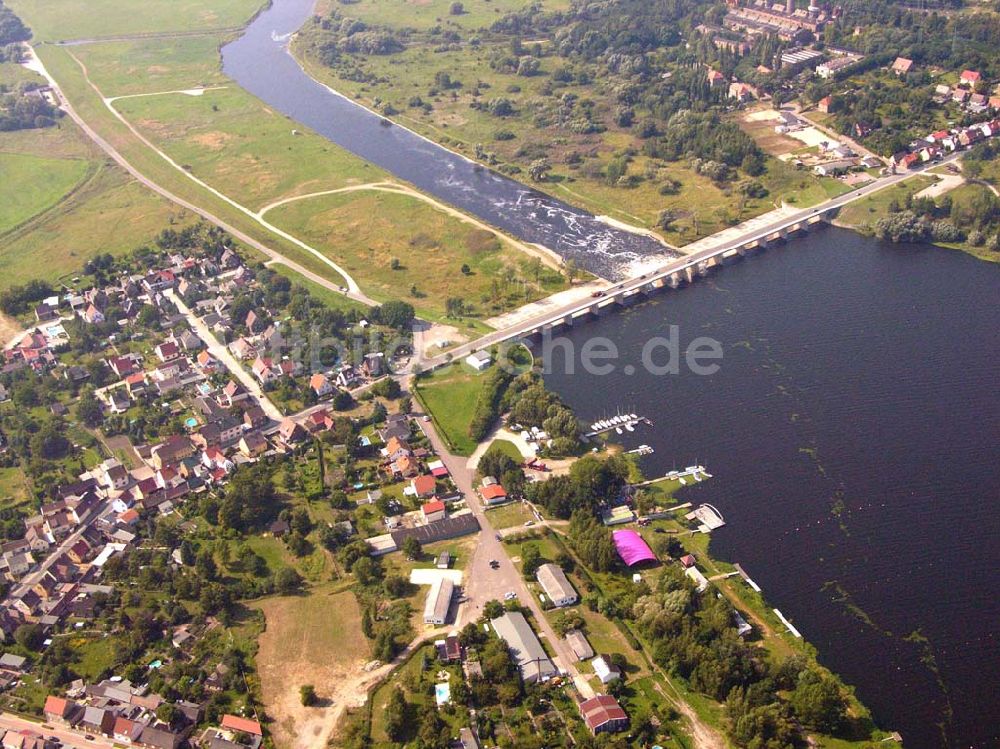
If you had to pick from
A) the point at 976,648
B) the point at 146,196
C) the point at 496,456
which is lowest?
the point at 976,648

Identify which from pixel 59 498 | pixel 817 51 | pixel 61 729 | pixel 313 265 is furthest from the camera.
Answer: pixel 817 51

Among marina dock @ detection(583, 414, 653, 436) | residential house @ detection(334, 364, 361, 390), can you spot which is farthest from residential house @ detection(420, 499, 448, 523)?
residential house @ detection(334, 364, 361, 390)

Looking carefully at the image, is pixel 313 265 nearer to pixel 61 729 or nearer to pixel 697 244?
pixel 697 244

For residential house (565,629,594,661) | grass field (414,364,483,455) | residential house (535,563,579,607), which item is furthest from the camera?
grass field (414,364,483,455)

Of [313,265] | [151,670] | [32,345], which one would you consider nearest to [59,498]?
[151,670]

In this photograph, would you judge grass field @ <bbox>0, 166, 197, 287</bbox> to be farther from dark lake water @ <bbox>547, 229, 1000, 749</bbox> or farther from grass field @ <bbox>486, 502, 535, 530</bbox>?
grass field @ <bbox>486, 502, 535, 530</bbox>

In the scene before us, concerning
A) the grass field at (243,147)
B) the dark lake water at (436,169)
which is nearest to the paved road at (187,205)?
the grass field at (243,147)
